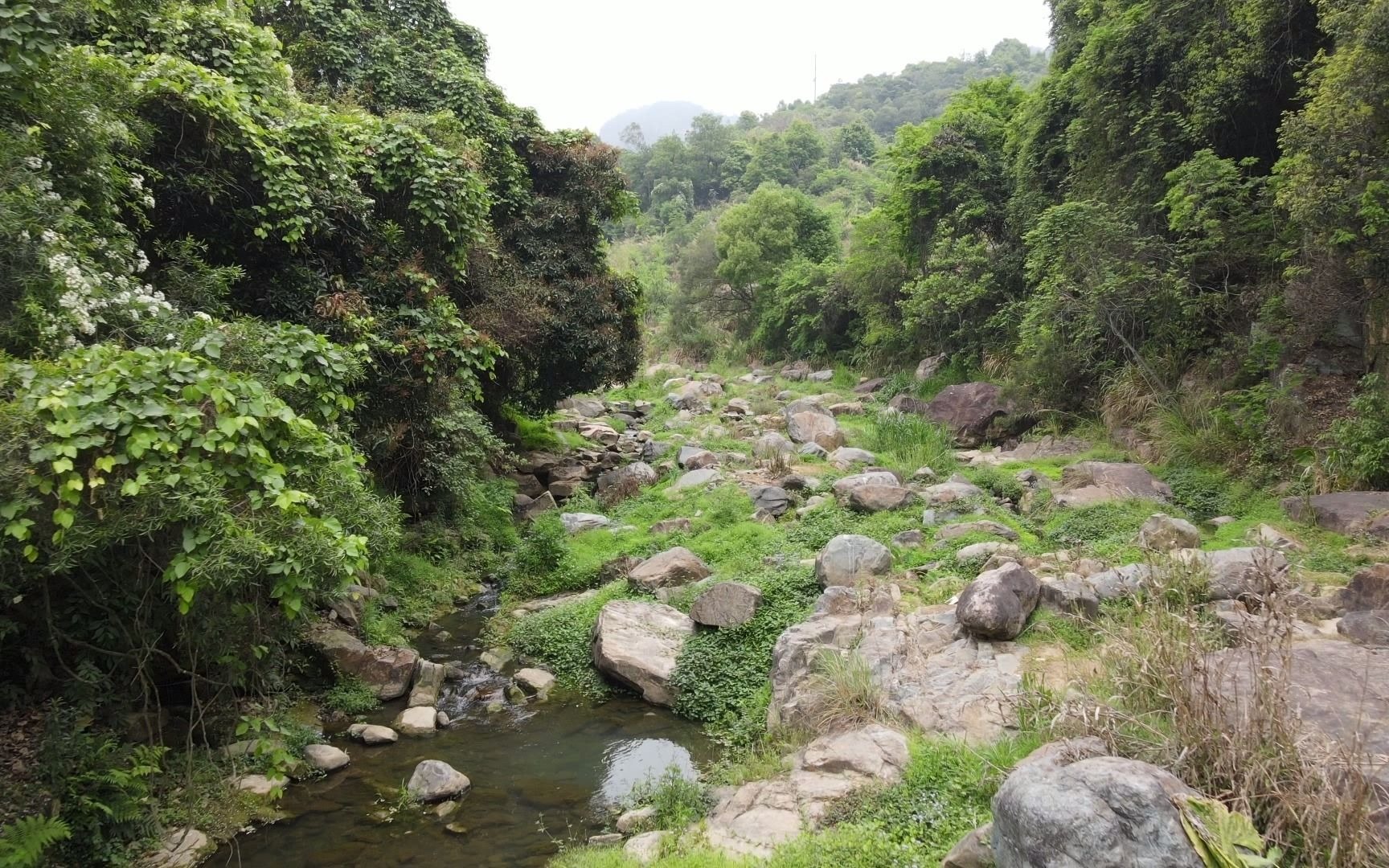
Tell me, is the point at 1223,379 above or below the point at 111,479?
below

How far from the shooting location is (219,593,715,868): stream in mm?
5703

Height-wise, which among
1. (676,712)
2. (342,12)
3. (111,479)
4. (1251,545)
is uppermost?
(342,12)

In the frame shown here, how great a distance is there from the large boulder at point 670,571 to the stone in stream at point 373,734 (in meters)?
3.64

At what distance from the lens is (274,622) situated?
20.1 ft

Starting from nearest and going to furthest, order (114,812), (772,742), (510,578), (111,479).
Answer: (111,479) < (114,812) < (772,742) < (510,578)

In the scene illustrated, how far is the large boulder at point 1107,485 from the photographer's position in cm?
1070

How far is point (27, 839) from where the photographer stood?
4664mm

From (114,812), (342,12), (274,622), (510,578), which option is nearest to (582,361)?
(510,578)

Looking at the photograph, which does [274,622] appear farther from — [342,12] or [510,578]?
[342,12]

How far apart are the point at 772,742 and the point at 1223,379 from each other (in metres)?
10.0

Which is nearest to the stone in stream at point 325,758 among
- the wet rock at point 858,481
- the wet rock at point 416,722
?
the wet rock at point 416,722

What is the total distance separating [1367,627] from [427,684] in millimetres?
8401

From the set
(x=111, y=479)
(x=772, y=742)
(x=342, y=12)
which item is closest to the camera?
(x=111, y=479)

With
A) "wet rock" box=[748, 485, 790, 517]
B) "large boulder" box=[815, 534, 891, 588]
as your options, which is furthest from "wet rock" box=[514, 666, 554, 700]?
"wet rock" box=[748, 485, 790, 517]
